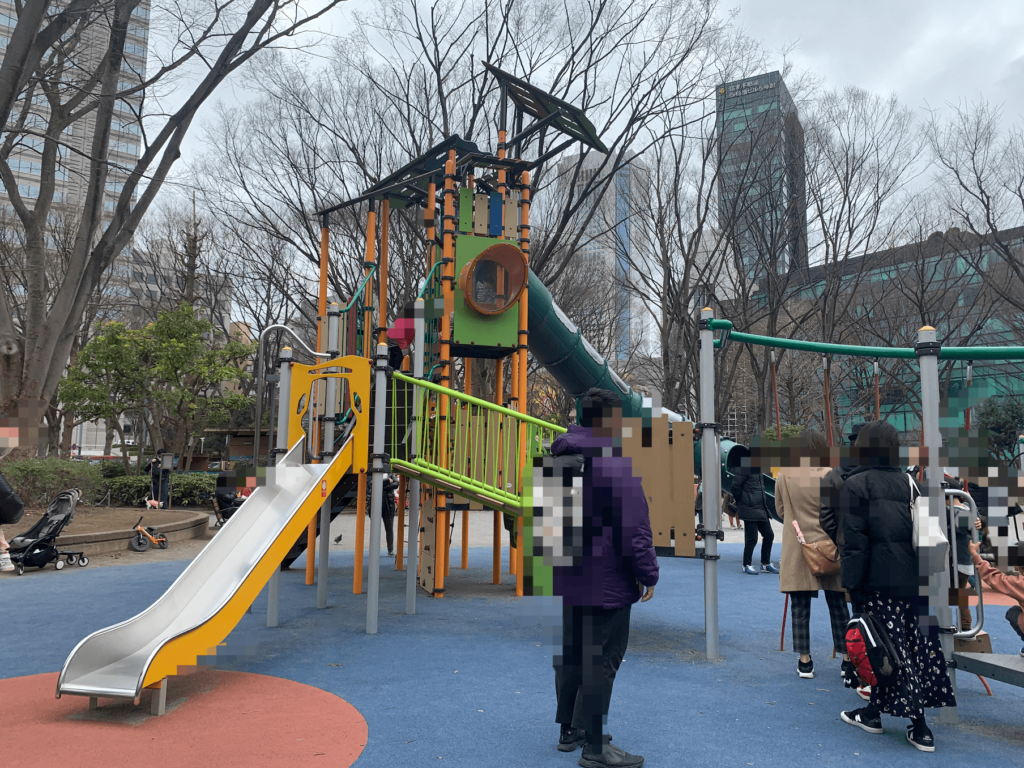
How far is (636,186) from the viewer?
1791 centimetres

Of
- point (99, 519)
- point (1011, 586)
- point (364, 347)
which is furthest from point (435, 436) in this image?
point (99, 519)

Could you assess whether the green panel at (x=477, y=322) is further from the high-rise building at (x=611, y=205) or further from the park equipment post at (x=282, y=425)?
the high-rise building at (x=611, y=205)

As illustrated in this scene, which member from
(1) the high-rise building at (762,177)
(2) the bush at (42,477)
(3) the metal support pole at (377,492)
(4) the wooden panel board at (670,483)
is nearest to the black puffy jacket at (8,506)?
(3) the metal support pole at (377,492)

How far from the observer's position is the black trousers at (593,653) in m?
3.36

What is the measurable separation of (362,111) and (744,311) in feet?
33.2

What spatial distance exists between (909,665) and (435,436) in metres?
4.56

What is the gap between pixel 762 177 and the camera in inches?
672

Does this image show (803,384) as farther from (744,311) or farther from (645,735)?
(645,735)

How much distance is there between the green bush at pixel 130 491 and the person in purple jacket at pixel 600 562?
58.3 ft

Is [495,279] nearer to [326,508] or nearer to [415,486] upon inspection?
[415,486]

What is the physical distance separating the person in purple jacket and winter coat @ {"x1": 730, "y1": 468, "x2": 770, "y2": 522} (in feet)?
23.3

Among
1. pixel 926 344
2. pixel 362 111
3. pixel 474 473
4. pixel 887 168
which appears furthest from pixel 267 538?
pixel 887 168

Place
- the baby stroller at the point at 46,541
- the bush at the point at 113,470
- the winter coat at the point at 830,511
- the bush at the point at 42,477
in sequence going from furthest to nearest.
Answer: the bush at the point at 113,470, the bush at the point at 42,477, the baby stroller at the point at 46,541, the winter coat at the point at 830,511

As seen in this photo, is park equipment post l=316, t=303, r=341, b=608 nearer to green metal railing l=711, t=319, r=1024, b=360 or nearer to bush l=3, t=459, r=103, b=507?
green metal railing l=711, t=319, r=1024, b=360
